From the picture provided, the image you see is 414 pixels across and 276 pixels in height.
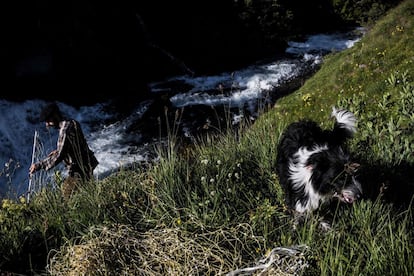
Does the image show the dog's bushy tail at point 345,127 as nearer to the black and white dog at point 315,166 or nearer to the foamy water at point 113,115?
the black and white dog at point 315,166

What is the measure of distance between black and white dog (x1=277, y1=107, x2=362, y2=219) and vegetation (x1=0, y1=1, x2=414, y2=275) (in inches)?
6.3

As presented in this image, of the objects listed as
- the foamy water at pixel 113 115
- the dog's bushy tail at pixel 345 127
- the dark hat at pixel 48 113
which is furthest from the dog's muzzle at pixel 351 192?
the foamy water at pixel 113 115

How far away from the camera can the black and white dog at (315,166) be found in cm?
398

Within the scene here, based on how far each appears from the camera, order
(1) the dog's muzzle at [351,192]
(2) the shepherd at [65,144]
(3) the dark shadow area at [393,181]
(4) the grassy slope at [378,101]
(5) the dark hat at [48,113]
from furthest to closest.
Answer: (5) the dark hat at [48,113]
(2) the shepherd at [65,144]
(4) the grassy slope at [378,101]
(3) the dark shadow area at [393,181]
(1) the dog's muzzle at [351,192]

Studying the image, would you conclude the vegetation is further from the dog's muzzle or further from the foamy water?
the foamy water

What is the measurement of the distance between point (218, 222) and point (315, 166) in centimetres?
100

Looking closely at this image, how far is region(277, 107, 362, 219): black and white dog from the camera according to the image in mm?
3984

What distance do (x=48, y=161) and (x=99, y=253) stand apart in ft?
10.7

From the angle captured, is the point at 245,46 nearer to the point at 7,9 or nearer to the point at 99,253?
the point at 7,9

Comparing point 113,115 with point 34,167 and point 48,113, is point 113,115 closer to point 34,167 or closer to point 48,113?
point 48,113

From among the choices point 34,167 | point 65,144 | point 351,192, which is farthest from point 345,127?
point 34,167

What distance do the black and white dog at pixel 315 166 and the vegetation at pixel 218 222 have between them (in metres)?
0.16

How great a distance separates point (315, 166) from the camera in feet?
13.7

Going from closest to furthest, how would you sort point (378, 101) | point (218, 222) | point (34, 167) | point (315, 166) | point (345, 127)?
point (218, 222), point (315, 166), point (345, 127), point (34, 167), point (378, 101)
